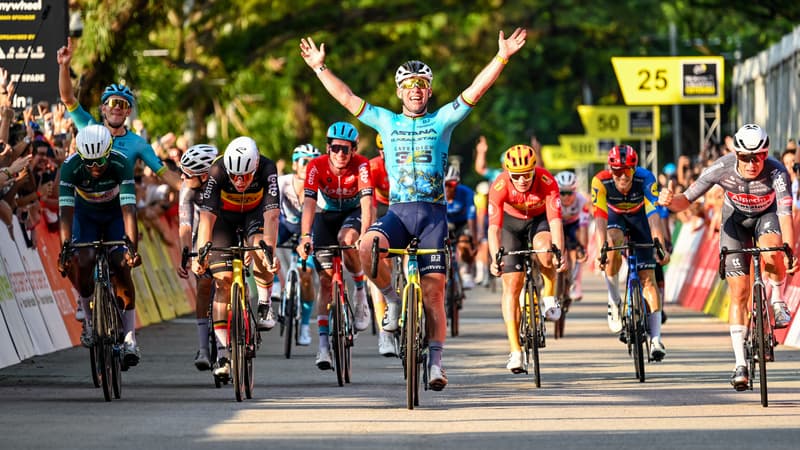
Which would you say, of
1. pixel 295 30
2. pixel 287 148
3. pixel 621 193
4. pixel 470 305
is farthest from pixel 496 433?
pixel 287 148

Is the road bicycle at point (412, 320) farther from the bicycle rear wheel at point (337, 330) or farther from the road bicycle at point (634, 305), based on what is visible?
the road bicycle at point (634, 305)

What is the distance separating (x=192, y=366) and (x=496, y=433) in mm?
6505

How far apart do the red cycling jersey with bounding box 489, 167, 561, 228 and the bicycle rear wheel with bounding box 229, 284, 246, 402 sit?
2669 mm

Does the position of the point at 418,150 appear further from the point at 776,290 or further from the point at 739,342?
the point at 776,290

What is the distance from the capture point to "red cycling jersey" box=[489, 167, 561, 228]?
1683 centimetres

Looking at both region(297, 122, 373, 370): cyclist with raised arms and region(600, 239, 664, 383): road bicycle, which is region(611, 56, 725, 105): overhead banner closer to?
region(600, 239, 664, 383): road bicycle

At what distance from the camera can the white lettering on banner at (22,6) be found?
73.9 feet

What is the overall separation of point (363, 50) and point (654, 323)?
3363cm

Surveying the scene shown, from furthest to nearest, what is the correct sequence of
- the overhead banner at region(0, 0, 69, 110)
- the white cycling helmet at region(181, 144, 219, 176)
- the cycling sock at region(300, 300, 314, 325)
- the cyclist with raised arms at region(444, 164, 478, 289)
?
the cyclist with raised arms at region(444, 164, 478, 289) < the overhead banner at region(0, 0, 69, 110) < the cycling sock at region(300, 300, 314, 325) < the white cycling helmet at region(181, 144, 219, 176)

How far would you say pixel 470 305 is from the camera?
1249 inches

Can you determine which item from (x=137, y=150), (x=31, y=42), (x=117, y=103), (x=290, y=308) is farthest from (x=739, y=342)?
(x=31, y=42)

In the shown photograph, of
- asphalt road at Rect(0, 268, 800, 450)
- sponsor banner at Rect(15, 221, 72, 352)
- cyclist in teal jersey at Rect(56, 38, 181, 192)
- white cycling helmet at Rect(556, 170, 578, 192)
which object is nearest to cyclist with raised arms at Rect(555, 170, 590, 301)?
white cycling helmet at Rect(556, 170, 578, 192)

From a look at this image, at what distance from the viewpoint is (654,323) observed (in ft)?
59.0

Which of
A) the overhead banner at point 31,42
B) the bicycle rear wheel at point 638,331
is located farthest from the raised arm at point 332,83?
the overhead banner at point 31,42
